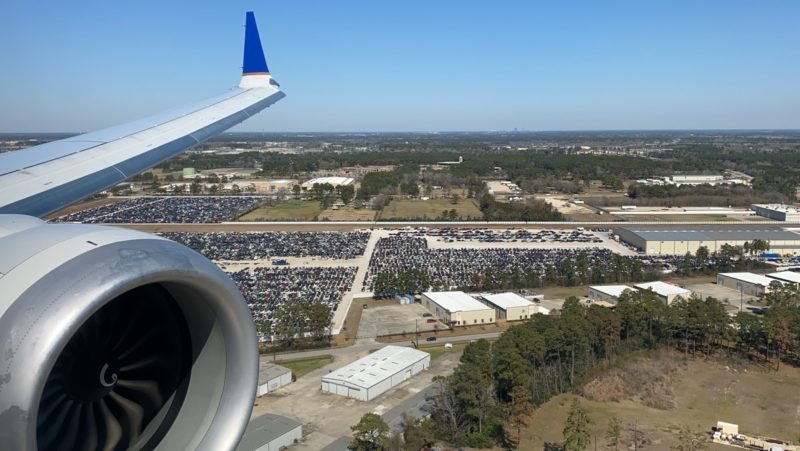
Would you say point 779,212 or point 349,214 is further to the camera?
point 349,214

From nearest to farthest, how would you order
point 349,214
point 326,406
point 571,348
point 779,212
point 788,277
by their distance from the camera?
point 326,406
point 571,348
point 788,277
point 779,212
point 349,214

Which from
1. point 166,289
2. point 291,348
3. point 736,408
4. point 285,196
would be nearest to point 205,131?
point 166,289

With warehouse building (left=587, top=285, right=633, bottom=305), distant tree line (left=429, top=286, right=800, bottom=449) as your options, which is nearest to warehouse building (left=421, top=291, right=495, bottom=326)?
distant tree line (left=429, top=286, right=800, bottom=449)

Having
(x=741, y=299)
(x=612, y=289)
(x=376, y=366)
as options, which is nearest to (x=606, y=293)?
(x=612, y=289)

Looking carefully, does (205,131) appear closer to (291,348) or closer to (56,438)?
(56,438)

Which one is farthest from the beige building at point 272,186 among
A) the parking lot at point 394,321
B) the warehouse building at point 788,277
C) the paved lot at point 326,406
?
the paved lot at point 326,406

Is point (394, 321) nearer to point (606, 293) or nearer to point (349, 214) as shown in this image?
point (606, 293)

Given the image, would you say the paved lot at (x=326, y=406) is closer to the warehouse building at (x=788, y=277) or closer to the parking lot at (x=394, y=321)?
the parking lot at (x=394, y=321)
